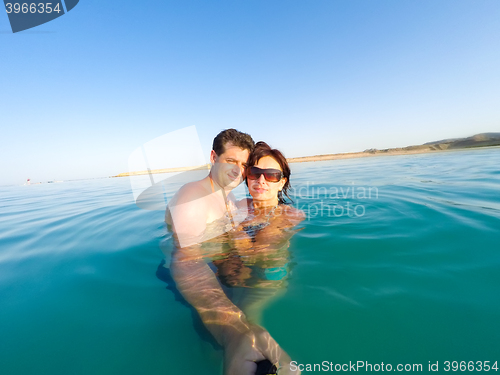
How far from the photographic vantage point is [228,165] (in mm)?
3449

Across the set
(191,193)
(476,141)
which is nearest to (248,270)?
(191,193)

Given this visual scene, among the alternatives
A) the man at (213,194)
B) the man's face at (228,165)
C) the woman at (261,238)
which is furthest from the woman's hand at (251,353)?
the man's face at (228,165)

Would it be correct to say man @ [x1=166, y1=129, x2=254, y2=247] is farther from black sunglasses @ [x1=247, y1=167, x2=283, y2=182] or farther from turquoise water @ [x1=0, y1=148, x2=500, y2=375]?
turquoise water @ [x1=0, y1=148, x2=500, y2=375]

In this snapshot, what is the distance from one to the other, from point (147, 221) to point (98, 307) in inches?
120

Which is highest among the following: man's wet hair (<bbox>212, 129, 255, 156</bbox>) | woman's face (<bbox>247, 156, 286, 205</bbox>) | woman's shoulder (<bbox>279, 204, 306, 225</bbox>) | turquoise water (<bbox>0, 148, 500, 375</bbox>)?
man's wet hair (<bbox>212, 129, 255, 156</bbox>)

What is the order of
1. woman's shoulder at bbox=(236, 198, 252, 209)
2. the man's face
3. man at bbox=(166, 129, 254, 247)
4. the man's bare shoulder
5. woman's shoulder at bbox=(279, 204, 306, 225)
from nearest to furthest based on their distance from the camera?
man at bbox=(166, 129, 254, 247)
the man's bare shoulder
the man's face
woman's shoulder at bbox=(279, 204, 306, 225)
woman's shoulder at bbox=(236, 198, 252, 209)

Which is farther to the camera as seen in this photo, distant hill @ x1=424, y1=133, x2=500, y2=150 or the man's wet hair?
distant hill @ x1=424, y1=133, x2=500, y2=150

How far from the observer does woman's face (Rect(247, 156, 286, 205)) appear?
Result: 11.9 ft

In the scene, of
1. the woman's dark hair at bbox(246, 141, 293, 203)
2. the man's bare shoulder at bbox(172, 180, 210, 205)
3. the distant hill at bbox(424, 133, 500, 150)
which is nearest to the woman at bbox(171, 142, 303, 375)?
the woman's dark hair at bbox(246, 141, 293, 203)

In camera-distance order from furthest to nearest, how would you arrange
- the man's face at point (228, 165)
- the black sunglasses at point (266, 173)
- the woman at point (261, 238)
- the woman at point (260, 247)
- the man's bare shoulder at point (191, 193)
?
the black sunglasses at point (266, 173) → the man's face at point (228, 165) → the man's bare shoulder at point (191, 193) → the woman at point (261, 238) → the woman at point (260, 247)

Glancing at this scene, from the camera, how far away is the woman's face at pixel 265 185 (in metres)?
3.64

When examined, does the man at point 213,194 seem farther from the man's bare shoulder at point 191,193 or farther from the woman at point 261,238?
the woman at point 261,238

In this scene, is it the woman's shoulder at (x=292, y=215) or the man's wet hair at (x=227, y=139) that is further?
the woman's shoulder at (x=292, y=215)

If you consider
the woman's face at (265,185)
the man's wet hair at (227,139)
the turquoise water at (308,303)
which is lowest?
the turquoise water at (308,303)
